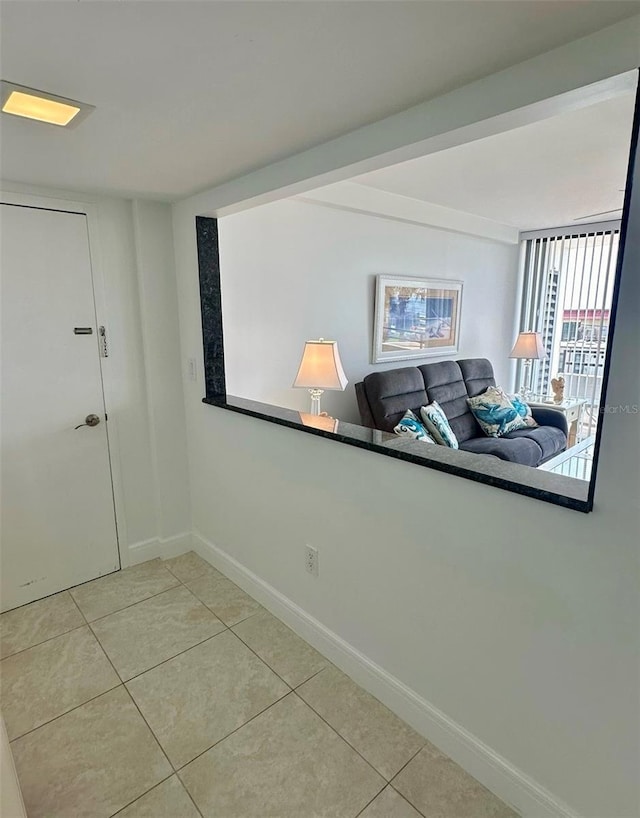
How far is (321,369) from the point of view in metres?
2.81

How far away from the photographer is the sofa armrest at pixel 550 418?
4.33m

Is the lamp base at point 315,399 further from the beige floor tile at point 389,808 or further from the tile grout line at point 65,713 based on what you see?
the beige floor tile at point 389,808

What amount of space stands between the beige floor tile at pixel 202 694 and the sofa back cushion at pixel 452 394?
2477 mm

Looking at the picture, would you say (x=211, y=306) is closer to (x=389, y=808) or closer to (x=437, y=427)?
(x=437, y=427)

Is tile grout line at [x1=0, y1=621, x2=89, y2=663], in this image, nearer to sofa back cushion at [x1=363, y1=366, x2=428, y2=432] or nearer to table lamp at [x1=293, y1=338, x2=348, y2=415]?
table lamp at [x1=293, y1=338, x2=348, y2=415]

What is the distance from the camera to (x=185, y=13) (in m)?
0.91

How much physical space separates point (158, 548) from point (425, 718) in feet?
6.19

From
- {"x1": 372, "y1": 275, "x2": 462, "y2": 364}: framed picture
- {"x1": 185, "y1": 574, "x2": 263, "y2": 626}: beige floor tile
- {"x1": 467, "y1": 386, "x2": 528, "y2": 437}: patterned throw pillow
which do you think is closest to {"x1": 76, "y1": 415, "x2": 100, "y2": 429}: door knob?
{"x1": 185, "y1": 574, "x2": 263, "y2": 626}: beige floor tile

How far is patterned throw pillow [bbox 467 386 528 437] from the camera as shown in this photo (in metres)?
4.06

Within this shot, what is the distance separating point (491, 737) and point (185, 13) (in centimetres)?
205

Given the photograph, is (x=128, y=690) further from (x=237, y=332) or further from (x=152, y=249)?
(x=152, y=249)

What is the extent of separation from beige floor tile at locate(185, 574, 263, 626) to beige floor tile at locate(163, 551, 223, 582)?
0.05 meters

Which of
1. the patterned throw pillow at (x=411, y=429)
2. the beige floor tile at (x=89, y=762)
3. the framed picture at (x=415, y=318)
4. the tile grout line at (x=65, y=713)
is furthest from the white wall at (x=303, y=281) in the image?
the beige floor tile at (x=89, y=762)

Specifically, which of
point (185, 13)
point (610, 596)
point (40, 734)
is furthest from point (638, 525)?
point (40, 734)
